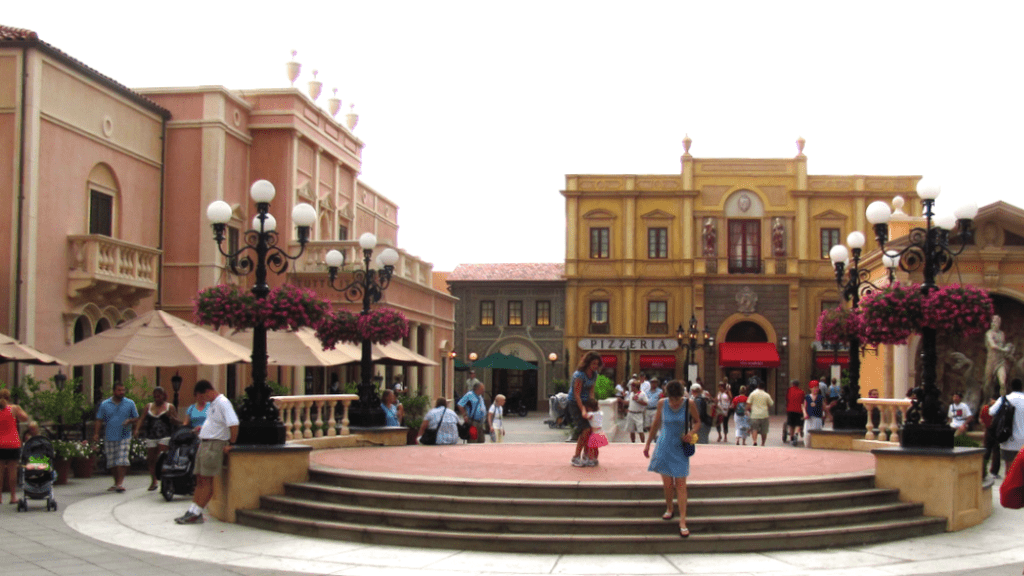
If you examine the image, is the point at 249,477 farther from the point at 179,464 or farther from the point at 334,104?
the point at 334,104

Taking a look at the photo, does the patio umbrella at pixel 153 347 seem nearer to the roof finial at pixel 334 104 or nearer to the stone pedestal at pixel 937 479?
the stone pedestal at pixel 937 479

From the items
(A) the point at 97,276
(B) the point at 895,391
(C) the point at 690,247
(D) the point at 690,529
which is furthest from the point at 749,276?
(D) the point at 690,529

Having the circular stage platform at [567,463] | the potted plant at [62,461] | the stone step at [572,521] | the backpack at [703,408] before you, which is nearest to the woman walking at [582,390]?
the circular stage platform at [567,463]

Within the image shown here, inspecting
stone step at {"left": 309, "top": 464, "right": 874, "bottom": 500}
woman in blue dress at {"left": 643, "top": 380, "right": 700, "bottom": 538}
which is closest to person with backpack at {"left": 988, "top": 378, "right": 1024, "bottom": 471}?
stone step at {"left": 309, "top": 464, "right": 874, "bottom": 500}

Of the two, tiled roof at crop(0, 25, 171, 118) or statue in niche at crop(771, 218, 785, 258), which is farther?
statue in niche at crop(771, 218, 785, 258)

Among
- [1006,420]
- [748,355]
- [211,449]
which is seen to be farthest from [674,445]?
[748,355]

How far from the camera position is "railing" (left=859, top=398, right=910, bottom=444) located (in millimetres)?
16953

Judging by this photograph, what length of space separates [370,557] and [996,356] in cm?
2051

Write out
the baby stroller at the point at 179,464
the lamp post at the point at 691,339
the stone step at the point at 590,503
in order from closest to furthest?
the stone step at the point at 590,503 → the baby stroller at the point at 179,464 → the lamp post at the point at 691,339

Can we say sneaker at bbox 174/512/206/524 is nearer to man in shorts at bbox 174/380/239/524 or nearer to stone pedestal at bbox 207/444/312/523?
man in shorts at bbox 174/380/239/524

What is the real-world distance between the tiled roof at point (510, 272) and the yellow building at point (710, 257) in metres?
1.95

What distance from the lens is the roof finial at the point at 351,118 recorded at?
37.0 metres

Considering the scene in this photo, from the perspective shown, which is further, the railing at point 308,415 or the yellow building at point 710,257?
the yellow building at point 710,257

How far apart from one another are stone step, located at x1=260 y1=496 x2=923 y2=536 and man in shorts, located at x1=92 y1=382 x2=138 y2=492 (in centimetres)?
546
